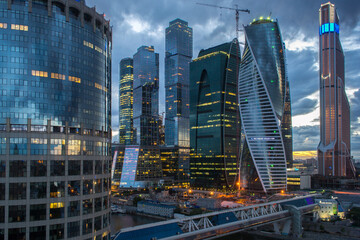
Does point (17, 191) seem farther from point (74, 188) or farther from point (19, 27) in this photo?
point (19, 27)

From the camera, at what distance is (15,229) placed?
228 ft

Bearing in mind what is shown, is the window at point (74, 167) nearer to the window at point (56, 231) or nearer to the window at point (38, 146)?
the window at point (38, 146)

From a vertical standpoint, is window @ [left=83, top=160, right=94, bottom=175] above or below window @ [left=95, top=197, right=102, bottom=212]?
above

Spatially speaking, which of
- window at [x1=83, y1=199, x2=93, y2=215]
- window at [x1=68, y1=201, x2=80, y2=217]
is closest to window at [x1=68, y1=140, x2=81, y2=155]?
window at [x1=68, y1=201, x2=80, y2=217]

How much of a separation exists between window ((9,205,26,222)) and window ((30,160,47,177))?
23.0 feet

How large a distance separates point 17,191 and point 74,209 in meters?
12.9

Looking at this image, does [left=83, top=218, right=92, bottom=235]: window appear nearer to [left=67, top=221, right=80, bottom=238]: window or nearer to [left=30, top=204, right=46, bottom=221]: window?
[left=67, top=221, right=80, bottom=238]: window

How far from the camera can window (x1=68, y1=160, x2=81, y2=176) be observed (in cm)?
7726

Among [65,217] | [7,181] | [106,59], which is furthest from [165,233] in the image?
[106,59]

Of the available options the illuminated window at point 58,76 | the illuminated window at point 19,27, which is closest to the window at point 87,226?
the illuminated window at point 58,76

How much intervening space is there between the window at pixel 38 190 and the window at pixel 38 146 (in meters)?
6.64

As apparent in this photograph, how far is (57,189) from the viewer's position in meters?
74.6

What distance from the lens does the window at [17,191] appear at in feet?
232

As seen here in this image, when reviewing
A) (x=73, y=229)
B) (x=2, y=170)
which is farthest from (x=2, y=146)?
(x=73, y=229)
